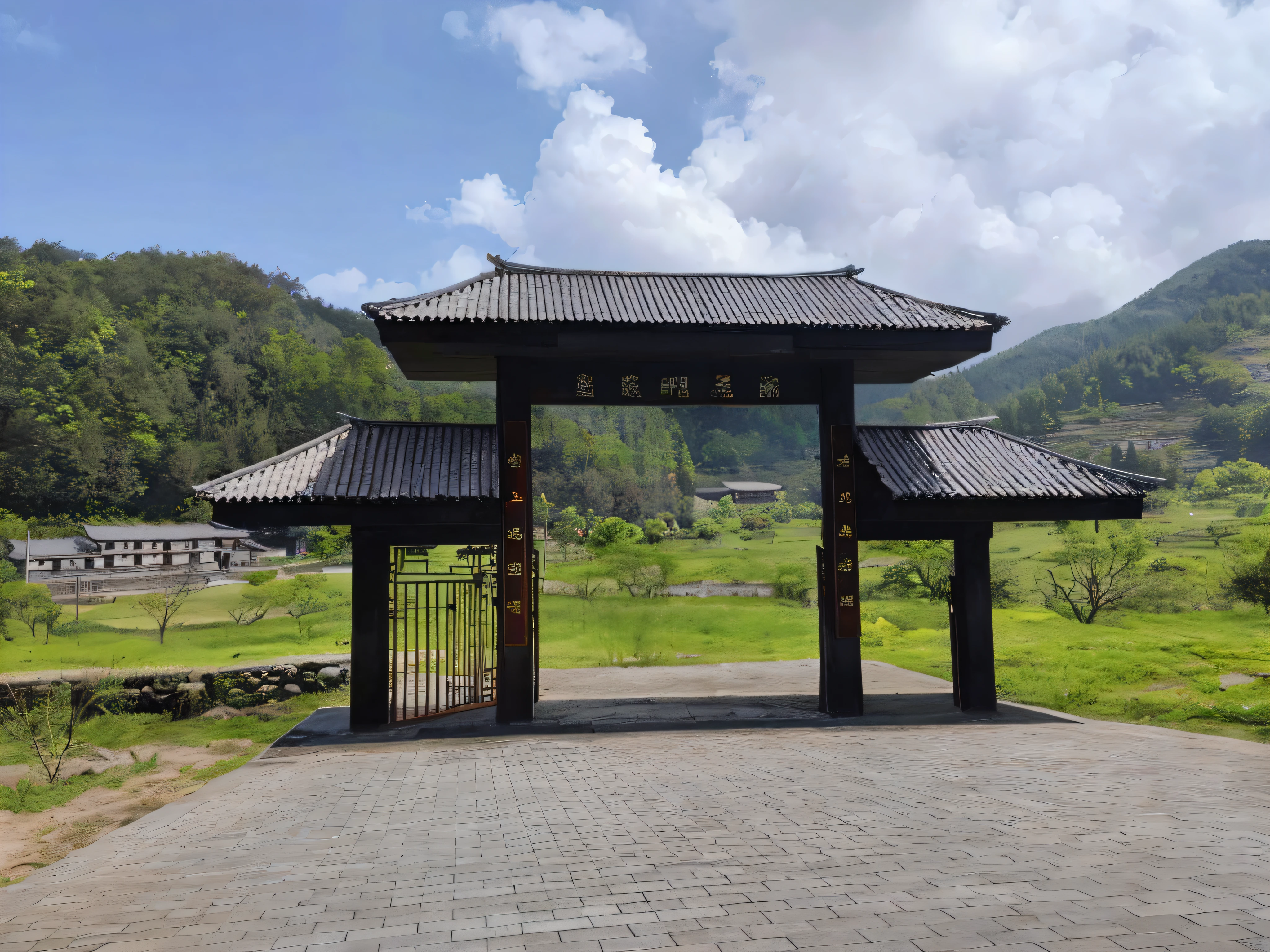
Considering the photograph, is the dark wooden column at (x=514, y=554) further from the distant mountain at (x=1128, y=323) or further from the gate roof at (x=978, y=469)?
the distant mountain at (x=1128, y=323)

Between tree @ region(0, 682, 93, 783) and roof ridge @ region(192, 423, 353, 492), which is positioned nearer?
roof ridge @ region(192, 423, 353, 492)

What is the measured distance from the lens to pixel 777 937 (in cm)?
266

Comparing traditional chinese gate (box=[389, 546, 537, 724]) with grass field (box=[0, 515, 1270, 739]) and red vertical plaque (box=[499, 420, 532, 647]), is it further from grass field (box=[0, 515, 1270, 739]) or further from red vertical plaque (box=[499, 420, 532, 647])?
grass field (box=[0, 515, 1270, 739])

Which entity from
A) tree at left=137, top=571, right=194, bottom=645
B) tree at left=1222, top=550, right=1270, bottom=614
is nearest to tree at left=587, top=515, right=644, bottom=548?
tree at left=137, top=571, right=194, bottom=645

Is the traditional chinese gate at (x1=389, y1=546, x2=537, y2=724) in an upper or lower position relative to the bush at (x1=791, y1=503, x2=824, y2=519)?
lower

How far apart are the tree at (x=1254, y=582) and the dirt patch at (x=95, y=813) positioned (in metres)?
19.4

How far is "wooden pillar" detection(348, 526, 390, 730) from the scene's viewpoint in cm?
675

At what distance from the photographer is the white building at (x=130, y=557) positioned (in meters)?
19.1

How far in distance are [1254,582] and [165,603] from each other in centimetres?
2614

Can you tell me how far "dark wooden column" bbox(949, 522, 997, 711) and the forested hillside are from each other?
2759cm

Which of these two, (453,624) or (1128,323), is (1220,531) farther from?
(1128,323)

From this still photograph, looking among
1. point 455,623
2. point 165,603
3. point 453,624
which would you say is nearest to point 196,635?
point 165,603

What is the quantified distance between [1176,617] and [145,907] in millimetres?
22113

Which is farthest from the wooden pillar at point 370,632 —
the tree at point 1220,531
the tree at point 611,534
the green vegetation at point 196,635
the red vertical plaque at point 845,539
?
the tree at point 1220,531
